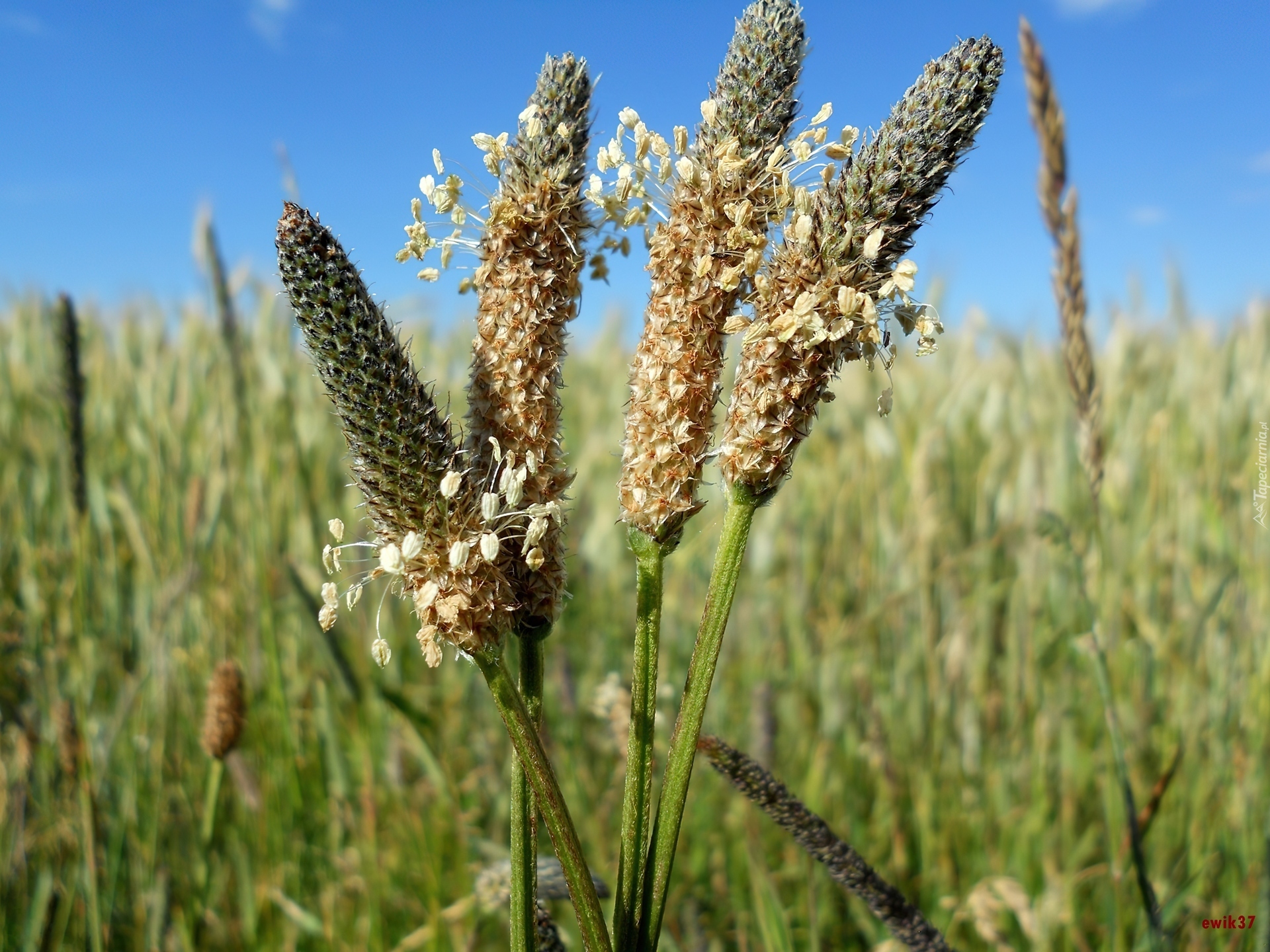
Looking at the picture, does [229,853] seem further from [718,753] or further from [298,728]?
[718,753]

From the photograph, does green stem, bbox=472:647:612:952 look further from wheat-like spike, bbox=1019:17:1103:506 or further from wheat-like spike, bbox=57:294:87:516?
wheat-like spike, bbox=57:294:87:516

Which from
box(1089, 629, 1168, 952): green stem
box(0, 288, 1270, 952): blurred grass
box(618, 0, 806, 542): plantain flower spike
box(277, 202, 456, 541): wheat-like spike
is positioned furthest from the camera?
box(0, 288, 1270, 952): blurred grass

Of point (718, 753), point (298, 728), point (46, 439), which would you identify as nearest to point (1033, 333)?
point (298, 728)

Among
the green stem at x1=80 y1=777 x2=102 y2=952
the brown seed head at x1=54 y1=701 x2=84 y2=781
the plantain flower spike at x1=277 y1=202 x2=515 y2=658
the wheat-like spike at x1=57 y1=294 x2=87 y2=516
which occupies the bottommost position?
the green stem at x1=80 y1=777 x2=102 y2=952

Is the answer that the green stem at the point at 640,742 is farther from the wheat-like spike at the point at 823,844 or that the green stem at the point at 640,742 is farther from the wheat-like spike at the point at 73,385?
the wheat-like spike at the point at 73,385

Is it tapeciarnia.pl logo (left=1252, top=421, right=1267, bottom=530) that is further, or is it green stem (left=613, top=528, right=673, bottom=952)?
tapeciarnia.pl logo (left=1252, top=421, right=1267, bottom=530)

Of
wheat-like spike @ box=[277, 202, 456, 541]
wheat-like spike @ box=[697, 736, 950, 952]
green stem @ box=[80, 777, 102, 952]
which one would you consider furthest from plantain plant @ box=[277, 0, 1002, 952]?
green stem @ box=[80, 777, 102, 952]

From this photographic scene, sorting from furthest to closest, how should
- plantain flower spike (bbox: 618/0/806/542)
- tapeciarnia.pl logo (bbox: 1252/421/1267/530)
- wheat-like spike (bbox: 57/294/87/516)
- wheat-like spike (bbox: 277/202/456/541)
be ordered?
tapeciarnia.pl logo (bbox: 1252/421/1267/530)
wheat-like spike (bbox: 57/294/87/516)
plantain flower spike (bbox: 618/0/806/542)
wheat-like spike (bbox: 277/202/456/541)

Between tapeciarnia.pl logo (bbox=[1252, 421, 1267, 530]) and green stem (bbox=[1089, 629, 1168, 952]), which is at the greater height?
tapeciarnia.pl logo (bbox=[1252, 421, 1267, 530])

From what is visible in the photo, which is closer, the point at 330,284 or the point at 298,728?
the point at 330,284
